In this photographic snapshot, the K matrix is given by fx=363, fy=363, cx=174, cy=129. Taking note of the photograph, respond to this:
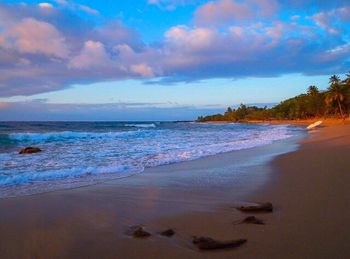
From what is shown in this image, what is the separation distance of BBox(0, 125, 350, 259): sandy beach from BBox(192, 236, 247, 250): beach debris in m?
0.09

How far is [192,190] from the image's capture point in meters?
7.78

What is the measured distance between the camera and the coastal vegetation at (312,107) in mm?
71812

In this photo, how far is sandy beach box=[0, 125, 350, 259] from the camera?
Result: 419 centimetres

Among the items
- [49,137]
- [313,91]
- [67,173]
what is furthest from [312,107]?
[67,173]

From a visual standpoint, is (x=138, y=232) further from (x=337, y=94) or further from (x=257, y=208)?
(x=337, y=94)

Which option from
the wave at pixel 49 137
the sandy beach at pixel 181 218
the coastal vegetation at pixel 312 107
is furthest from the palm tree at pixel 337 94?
the sandy beach at pixel 181 218

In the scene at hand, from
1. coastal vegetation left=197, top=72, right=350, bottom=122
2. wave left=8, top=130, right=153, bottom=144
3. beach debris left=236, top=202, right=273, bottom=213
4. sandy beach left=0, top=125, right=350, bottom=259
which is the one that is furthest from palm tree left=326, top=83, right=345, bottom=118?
beach debris left=236, top=202, right=273, bottom=213

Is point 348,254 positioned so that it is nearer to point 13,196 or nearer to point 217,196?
point 217,196

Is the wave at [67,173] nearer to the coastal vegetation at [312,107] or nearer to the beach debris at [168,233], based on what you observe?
the beach debris at [168,233]

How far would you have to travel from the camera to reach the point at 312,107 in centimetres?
9125

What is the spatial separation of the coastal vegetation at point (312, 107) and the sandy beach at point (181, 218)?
68.5 meters

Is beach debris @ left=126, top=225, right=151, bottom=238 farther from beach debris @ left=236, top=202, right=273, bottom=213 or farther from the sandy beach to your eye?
beach debris @ left=236, top=202, right=273, bottom=213

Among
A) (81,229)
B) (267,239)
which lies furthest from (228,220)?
(81,229)

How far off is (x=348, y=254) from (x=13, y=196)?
5984mm
